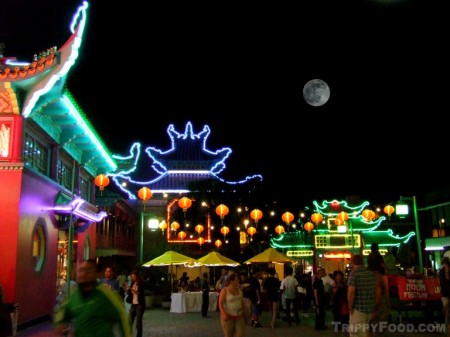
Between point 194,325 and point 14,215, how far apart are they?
711cm

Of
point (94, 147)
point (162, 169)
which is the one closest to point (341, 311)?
point (94, 147)

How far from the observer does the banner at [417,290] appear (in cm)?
1470

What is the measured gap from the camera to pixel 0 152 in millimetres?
14305

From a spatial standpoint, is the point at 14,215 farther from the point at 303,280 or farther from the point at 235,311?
the point at 303,280

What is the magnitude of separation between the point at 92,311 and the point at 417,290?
11926mm

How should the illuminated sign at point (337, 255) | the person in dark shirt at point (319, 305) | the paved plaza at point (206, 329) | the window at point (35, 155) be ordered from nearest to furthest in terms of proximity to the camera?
1. the paved plaza at point (206, 329)
2. the window at point (35, 155)
3. the person in dark shirt at point (319, 305)
4. the illuminated sign at point (337, 255)

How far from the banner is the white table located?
1101 centimetres

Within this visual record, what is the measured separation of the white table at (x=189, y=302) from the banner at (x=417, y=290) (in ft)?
36.1

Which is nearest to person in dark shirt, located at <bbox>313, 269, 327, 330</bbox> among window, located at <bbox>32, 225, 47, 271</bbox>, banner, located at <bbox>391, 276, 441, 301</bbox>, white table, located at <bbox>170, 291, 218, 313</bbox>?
banner, located at <bbox>391, 276, 441, 301</bbox>

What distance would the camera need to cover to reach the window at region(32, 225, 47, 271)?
1666cm

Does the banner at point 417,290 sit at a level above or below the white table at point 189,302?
above

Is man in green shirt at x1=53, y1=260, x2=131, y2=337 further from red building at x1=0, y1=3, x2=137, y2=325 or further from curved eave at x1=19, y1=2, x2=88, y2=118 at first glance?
curved eave at x1=19, y1=2, x2=88, y2=118

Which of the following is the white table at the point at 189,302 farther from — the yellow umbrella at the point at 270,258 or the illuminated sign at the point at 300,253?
the illuminated sign at the point at 300,253

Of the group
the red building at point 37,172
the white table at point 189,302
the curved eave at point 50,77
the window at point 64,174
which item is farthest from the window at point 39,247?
the white table at point 189,302
